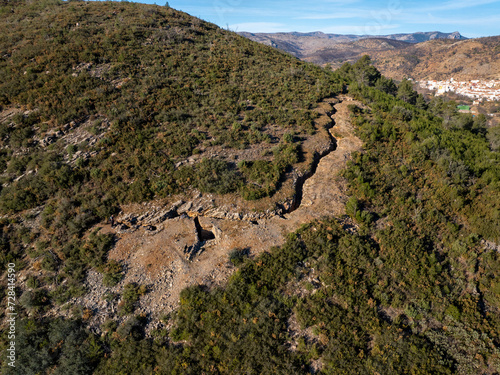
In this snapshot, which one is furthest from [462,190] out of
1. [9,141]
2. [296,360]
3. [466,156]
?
[9,141]

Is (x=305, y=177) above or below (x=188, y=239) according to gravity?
Result: above

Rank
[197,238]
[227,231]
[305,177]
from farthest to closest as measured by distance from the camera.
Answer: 1. [305,177]
2. [227,231]
3. [197,238]

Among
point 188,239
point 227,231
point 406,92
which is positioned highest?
point 406,92

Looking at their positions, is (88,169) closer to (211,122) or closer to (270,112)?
(211,122)

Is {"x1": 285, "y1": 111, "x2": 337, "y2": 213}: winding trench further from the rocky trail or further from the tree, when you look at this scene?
the tree

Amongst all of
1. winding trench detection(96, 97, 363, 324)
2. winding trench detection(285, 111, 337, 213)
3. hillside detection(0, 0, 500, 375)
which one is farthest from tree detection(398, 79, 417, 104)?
winding trench detection(96, 97, 363, 324)

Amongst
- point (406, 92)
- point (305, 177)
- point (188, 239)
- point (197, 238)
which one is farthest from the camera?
point (406, 92)

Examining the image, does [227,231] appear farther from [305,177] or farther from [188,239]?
[305,177]

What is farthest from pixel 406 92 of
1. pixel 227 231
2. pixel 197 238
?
pixel 197 238
